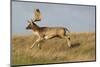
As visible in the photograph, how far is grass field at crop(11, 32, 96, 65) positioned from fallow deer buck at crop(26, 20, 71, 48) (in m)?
0.05

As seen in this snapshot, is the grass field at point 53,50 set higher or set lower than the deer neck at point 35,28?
lower

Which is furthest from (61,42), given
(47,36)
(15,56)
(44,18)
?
(15,56)

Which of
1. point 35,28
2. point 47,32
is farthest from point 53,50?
point 35,28

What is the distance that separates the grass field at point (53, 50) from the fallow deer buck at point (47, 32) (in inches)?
1.9

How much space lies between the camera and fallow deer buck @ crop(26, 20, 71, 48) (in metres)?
2.70

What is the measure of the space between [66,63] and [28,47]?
0.55 m

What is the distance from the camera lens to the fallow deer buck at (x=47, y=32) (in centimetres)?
270

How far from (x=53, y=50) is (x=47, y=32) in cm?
24

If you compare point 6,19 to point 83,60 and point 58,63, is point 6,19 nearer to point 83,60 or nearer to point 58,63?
point 58,63

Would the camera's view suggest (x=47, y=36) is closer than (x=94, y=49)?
Yes

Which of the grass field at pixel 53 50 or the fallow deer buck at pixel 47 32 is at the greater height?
the fallow deer buck at pixel 47 32

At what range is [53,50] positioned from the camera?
2.79 meters

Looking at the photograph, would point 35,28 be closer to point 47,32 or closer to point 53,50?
point 47,32

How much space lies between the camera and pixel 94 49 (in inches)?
119
